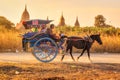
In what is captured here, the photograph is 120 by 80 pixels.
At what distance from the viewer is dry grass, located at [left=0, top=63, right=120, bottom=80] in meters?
13.7

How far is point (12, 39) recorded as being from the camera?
1078 inches

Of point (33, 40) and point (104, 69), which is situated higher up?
point (33, 40)

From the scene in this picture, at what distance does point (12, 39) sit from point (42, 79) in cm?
1474

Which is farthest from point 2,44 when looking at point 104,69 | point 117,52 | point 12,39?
point 104,69

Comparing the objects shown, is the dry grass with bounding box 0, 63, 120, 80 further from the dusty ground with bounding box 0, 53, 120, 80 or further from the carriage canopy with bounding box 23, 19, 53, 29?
the carriage canopy with bounding box 23, 19, 53, 29

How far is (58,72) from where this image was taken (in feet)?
49.2

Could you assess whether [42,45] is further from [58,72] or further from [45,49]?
[58,72]

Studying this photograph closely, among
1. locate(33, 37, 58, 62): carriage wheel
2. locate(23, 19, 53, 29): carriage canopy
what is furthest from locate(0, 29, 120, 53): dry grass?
locate(33, 37, 58, 62): carriage wheel

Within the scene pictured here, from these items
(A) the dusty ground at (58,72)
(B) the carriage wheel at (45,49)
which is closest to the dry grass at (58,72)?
(A) the dusty ground at (58,72)

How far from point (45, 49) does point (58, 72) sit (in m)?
3.60

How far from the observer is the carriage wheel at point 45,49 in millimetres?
18406

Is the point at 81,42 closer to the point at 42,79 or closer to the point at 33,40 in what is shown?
the point at 33,40

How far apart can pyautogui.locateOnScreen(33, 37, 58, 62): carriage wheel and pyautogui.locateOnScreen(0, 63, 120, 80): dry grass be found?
5.36ft

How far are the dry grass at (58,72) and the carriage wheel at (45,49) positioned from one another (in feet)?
5.36
